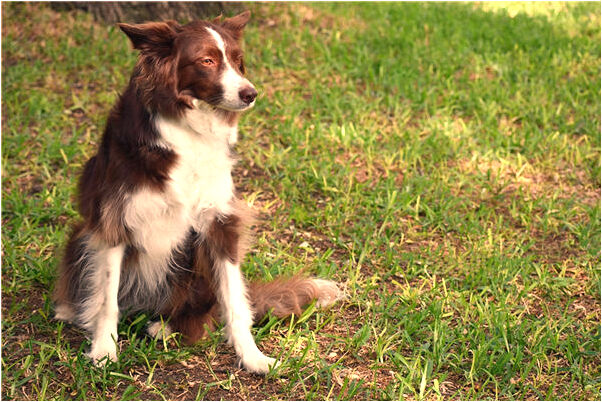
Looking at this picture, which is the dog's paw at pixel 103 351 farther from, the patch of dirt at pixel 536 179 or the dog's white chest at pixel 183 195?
the patch of dirt at pixel 536 179

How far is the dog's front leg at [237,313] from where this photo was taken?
3357 millimetres

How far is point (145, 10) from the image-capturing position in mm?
6492

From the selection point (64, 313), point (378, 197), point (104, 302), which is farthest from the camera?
point (378, 197)

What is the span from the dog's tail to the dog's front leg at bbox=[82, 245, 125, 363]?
2.11 ft

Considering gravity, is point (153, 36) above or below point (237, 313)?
above

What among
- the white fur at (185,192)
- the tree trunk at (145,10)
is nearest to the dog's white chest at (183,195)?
the white fur at (185,192)

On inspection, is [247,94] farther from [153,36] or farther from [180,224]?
[180,224]

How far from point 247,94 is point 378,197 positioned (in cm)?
203

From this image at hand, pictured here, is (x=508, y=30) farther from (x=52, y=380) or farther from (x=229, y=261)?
(x=52, y=380)

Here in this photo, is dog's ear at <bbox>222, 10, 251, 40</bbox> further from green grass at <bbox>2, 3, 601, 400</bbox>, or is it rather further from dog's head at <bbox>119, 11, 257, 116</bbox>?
green grass at <bbox>2, 3, 601, 400</bbox>

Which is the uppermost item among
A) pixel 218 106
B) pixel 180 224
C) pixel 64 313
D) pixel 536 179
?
pixel 218 106

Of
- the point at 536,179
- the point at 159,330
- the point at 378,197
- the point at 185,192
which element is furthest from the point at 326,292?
the point at 536,179

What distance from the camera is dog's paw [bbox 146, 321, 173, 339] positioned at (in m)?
3.48

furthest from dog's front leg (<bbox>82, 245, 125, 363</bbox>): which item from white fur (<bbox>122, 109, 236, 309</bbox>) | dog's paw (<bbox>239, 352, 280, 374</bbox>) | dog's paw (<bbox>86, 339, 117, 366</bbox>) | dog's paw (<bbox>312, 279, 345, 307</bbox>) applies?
dog's paw (<bbox>312, 279, 345, 307</bbox>)
